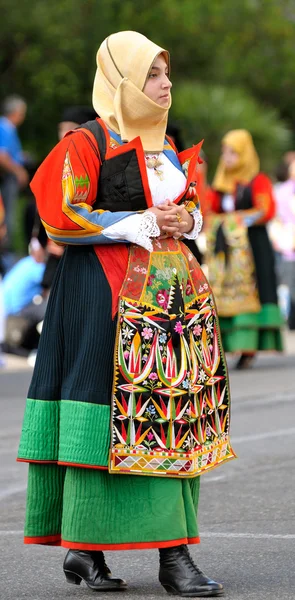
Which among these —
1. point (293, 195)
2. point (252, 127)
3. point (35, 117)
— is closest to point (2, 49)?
point (35, 117)

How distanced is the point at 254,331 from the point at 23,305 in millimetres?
2099

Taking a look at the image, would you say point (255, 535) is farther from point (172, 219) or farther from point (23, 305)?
point (23, 305)

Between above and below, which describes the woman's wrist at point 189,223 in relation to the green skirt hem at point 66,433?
above

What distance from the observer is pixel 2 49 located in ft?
86.9

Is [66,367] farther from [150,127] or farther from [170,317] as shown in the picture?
[150,127]

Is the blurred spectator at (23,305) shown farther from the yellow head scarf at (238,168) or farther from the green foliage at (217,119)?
the green foliage at (217,119)

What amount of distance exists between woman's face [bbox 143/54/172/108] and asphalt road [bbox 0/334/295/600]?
5.42 ft

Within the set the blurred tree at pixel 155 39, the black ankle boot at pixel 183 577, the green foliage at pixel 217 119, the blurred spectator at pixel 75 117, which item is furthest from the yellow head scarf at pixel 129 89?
the green foliage at pixel 217 119

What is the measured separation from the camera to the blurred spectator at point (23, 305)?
535 inches

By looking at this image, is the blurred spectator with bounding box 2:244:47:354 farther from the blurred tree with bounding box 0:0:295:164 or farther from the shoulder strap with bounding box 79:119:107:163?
the blurred tree with bounding box 0:0:295:164

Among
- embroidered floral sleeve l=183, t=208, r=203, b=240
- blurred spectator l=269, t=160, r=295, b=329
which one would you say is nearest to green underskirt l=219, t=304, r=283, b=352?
blurred spectator l=269, t=160, r=295, b=329

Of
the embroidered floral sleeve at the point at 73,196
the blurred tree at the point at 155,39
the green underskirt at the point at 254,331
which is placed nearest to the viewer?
the embroidered floral sleeve at the point at 73,196

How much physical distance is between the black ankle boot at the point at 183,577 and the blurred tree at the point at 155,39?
70.0 ft

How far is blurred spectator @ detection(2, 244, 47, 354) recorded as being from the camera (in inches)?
535
